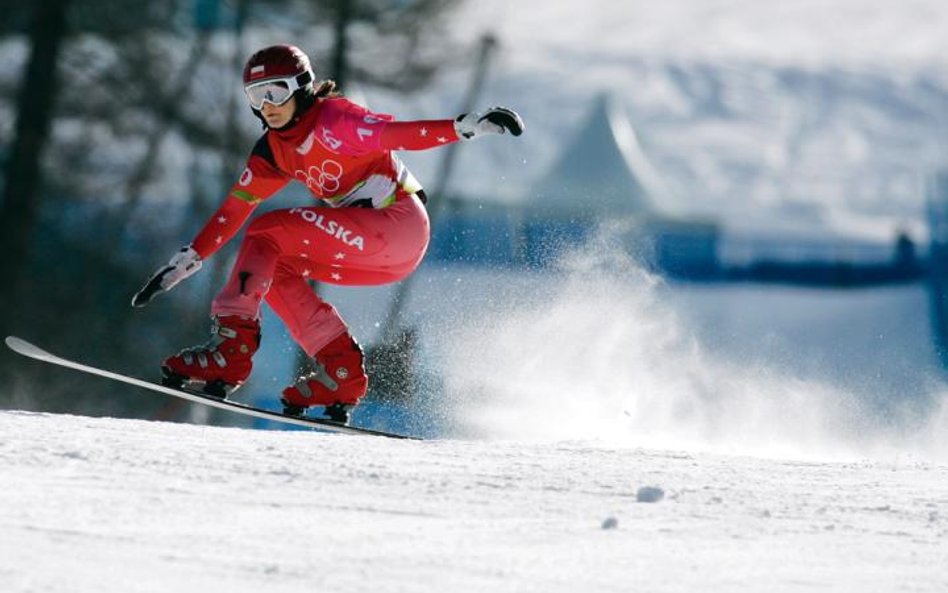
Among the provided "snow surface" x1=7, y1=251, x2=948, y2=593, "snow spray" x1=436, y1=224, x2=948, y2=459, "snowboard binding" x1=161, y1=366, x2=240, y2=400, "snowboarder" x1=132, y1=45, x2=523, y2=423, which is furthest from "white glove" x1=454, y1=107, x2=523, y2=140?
"snow spray" x1=436, y1=224, x2=948, y2=459

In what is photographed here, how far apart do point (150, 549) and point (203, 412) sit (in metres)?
Result: 16.3

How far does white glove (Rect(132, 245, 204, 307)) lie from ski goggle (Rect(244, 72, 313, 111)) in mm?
700

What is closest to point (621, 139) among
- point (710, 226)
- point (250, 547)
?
point (710, 226)

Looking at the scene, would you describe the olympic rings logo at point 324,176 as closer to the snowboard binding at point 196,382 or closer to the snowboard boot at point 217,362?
the snowboard boot at point 217,362

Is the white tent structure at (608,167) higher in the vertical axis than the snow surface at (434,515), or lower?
lower

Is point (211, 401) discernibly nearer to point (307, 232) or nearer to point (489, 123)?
point (307, 232)

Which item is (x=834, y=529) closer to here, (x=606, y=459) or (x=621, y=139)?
(x=606, y=459)

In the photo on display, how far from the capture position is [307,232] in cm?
584

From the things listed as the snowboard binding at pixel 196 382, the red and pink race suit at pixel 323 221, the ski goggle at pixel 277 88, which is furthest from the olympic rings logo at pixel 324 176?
the snowboard binding at pixel 196 382

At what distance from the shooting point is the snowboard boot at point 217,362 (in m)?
5.95

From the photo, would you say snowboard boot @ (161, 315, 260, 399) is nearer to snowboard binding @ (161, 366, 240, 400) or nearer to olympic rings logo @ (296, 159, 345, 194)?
snowboard binding @ (161, 366, 240, 400)

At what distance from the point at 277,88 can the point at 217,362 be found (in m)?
1.12

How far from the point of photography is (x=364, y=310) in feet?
50.8

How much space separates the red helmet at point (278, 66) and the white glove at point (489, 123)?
72 centimetres
